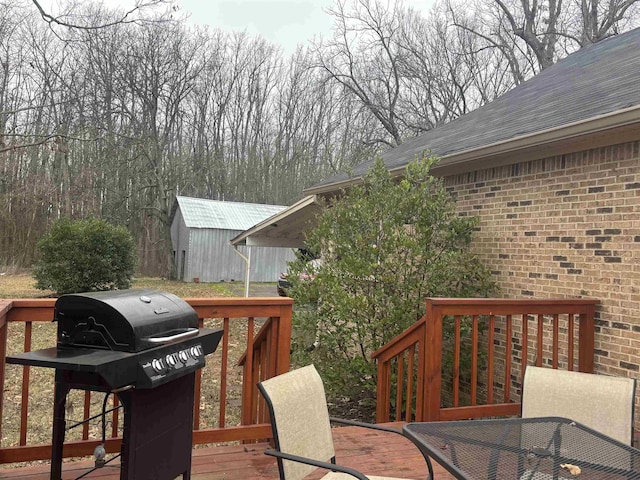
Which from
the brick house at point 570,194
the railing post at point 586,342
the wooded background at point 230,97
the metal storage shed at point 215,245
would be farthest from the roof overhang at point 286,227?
the wooded background at point 230,97

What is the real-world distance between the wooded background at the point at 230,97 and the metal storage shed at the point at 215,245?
2224 mm

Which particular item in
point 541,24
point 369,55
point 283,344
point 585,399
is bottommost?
point 585,399

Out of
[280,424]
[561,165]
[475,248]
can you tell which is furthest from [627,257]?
[280,424]

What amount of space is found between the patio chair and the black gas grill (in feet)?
1.60

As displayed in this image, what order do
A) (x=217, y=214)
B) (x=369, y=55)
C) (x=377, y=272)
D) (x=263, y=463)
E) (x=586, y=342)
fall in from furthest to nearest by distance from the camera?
(x=369, y=55)
(x=217, y=214)
(x=377, y=272)
(x=586, y=342)
(x=263, y=463)

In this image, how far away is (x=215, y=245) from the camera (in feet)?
72.9

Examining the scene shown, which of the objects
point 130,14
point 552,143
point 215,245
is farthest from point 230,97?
point 552,143

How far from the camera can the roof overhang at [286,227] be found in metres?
10.1

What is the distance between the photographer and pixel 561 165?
5043 mm

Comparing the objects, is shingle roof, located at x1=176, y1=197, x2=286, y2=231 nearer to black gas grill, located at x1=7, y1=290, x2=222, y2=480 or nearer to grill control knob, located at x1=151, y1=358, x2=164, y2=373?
black gas grill, located at x1=7, y1=290, x2=222, y2=480

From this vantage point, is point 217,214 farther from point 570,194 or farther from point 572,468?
point 572,468

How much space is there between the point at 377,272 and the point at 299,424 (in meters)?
3.36

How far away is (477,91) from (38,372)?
23233mm

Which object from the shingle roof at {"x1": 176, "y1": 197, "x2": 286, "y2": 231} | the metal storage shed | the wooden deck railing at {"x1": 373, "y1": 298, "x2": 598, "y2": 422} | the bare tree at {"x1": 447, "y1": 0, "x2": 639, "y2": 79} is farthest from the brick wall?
the shingle roof at {"x1": 176, "y1": 197, "x2": 286, "y2": 231}
